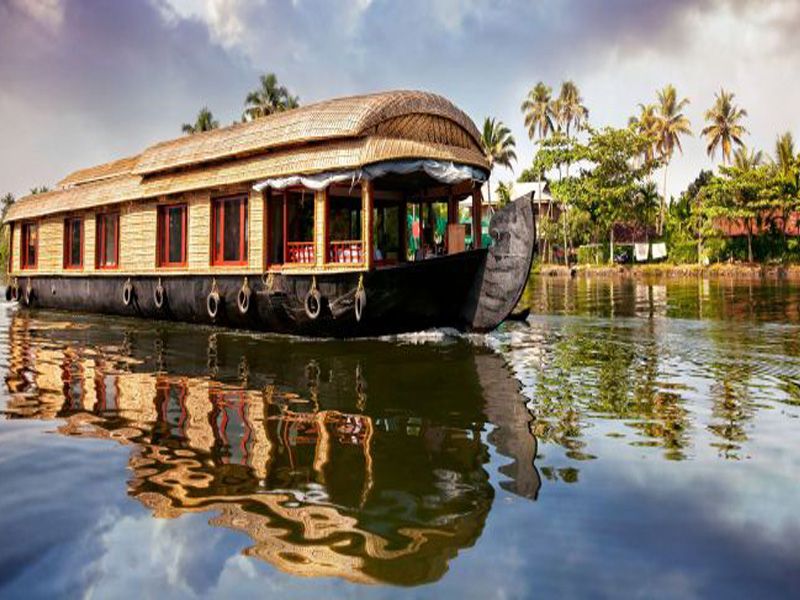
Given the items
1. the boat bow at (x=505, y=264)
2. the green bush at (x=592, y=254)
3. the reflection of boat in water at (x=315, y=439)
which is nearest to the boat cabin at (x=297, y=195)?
the boat bow at (x=505, y=264)

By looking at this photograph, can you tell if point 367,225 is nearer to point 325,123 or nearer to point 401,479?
point 325,123

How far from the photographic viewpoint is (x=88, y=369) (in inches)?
298

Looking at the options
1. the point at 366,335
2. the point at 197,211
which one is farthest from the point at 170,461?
the point at 197,211

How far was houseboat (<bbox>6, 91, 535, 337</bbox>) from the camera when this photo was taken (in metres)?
9.44

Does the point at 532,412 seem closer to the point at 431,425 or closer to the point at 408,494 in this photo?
the point at 431,425

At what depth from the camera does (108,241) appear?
49.7 ft

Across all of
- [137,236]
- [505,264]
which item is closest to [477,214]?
[505,264]

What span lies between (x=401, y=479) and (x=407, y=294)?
5.89 metres

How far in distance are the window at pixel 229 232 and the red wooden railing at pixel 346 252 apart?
2.05m

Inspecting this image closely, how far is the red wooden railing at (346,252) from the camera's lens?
32.3 ft

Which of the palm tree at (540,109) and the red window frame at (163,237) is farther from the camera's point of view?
the palm tree at (540,109)

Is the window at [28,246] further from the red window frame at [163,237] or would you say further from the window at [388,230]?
the window at [388,230]

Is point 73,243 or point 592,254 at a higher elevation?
point 592,254

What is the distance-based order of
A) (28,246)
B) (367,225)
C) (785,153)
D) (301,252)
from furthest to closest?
(785,153), (28,246), (301,252), (367,225)
